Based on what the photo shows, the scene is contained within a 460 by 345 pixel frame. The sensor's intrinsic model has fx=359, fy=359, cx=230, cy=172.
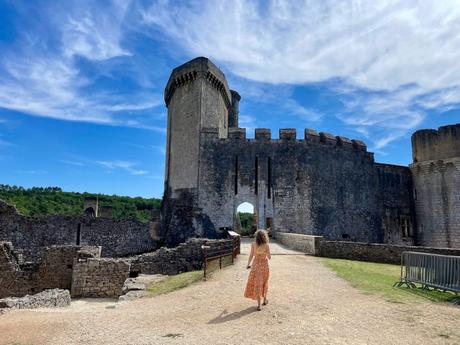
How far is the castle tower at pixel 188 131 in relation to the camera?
22641 millimetres

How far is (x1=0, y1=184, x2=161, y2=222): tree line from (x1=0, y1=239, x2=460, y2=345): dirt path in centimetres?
4391

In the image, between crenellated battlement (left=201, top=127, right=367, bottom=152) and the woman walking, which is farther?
crenellated battlement (left=201, top=127, right=367, bottom=152)

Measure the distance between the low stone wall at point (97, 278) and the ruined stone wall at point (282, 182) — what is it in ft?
31.2

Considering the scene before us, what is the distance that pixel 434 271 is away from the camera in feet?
27.2

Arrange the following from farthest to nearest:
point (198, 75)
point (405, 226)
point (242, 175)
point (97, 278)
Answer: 1. point (405, 226)
2. point (198, 75)
3. point (242, 175)
4. point (97, 278)

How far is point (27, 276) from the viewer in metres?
14.5

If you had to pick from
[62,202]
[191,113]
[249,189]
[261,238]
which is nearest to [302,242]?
[249,189]

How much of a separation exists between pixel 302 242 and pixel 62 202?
5156 cm

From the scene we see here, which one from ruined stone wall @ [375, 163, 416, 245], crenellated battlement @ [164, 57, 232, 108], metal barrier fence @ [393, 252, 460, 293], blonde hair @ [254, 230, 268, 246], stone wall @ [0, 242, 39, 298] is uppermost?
crenellated battlement @ [164, 57, 232, 108]

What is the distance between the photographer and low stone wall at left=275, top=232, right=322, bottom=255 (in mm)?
15445

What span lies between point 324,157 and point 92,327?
2087 cm

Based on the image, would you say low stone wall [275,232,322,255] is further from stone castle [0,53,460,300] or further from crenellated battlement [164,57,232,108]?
crenellated battlement [164,57,232,108]

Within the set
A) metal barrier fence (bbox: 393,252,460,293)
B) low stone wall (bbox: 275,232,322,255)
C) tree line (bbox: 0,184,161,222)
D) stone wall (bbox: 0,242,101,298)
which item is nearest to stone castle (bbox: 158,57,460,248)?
low stone wall (bbox: 275,232,322,255)

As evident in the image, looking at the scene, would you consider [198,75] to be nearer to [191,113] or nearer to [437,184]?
[191,113]
